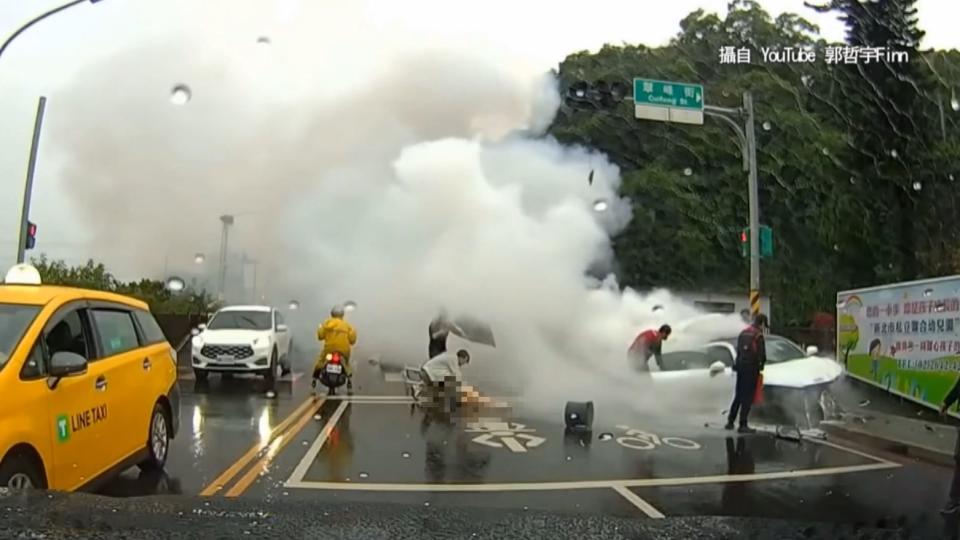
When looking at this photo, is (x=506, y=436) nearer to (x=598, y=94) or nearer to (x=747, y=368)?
(x=747, y=368)

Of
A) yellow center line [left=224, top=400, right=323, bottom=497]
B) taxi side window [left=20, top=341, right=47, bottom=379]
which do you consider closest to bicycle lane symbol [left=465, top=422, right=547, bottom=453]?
yellow center line [left=224, top=400, right=323, bottom=497]

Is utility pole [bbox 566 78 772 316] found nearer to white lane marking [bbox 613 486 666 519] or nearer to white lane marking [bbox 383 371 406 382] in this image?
white lane marking [bbox 613 486 666 519]

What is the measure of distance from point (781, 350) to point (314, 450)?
6.99 metres

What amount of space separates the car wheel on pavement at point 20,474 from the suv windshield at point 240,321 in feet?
33.2

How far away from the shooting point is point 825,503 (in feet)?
22.0

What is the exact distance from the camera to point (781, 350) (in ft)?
40.3

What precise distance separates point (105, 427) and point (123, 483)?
1.16 m

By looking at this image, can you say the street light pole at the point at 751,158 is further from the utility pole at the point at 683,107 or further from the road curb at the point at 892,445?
the road curb at the point at 892,445

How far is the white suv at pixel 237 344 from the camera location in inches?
566

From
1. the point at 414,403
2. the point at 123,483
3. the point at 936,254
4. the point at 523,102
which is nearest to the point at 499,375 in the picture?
the point at 414,403

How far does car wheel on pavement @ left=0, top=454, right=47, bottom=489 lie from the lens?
4.34 metres

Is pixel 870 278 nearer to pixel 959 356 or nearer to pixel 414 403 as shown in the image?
pixel 959 356

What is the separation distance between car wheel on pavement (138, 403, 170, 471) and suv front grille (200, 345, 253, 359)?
7374mm

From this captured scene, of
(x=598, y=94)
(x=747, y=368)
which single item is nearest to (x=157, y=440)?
(x=747, y=368)
